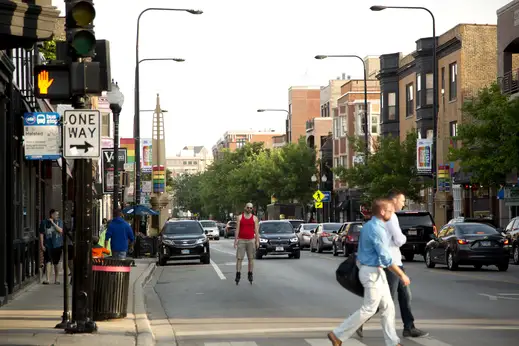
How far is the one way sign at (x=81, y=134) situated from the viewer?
14680 mm

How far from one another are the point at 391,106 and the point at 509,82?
2560cm

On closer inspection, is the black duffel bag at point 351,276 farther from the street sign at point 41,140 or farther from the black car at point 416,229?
the black car at point 416,229

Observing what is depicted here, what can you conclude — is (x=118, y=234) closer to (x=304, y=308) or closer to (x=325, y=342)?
(x=304, y=308)

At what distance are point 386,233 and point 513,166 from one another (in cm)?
3159

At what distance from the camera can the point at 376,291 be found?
12.3 meters

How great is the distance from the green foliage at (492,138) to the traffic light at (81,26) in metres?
30.3

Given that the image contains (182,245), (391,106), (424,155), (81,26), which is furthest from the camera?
(391,106)

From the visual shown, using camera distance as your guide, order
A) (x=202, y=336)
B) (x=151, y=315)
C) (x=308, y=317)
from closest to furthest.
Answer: (x=202, y=336), (x=308, y=317), (x=151, y=315)

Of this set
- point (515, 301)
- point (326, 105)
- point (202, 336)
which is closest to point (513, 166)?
point (515, 301)

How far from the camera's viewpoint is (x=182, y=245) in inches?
1596

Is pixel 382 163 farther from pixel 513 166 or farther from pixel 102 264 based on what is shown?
pixel 102 264

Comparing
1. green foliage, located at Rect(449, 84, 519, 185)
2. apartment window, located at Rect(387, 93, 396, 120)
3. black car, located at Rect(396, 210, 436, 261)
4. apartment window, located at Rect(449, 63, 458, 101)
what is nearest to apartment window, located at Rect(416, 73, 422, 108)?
apartment window, located at Rect(449, 63, 458, 101)

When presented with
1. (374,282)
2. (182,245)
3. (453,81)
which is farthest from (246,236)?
(453,81)

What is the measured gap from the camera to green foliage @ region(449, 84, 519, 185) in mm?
42844
